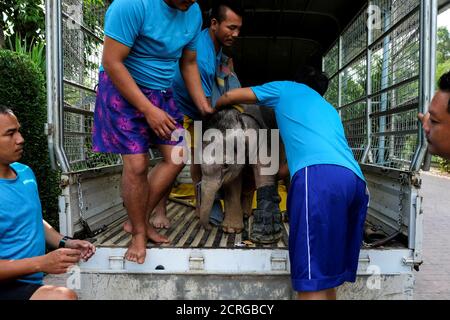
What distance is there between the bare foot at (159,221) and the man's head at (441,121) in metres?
2.05

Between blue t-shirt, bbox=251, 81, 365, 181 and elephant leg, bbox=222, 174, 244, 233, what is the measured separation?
787 mm

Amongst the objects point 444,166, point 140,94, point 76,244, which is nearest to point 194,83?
point 140,94

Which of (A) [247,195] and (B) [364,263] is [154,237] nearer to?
(A) [247,195]

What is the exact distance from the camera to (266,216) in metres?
2.71

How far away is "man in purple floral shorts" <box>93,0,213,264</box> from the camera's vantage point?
2.32 meters

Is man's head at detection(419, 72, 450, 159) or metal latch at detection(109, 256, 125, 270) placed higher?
man's head at detection(419, 72, 450, 159)

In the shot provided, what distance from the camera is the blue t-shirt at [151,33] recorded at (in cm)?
230

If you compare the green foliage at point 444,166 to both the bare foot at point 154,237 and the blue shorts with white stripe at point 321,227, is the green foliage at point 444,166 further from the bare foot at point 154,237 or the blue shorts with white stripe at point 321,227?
the bare foot at point 154,237

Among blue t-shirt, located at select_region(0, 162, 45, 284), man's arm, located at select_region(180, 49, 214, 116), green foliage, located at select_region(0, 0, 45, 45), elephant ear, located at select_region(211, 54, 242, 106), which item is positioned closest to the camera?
blue t-shirt, located at select_region(0, 162, 45, 284)

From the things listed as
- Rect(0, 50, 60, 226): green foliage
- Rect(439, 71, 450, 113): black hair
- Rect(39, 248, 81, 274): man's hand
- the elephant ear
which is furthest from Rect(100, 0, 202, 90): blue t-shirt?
Rect(0, 50, 60, 226): green foliage

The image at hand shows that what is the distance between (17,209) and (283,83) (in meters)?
1.60

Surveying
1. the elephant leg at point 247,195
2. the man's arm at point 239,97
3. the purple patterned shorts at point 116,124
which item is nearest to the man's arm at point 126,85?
the purple patterned shorts at point 116,124

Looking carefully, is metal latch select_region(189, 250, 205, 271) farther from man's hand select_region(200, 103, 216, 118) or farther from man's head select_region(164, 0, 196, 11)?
man's head select_region(164, 0, 196, 11)

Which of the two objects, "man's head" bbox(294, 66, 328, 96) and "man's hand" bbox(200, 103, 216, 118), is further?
"man's hand" bbox(200, 103, 216, 118)
